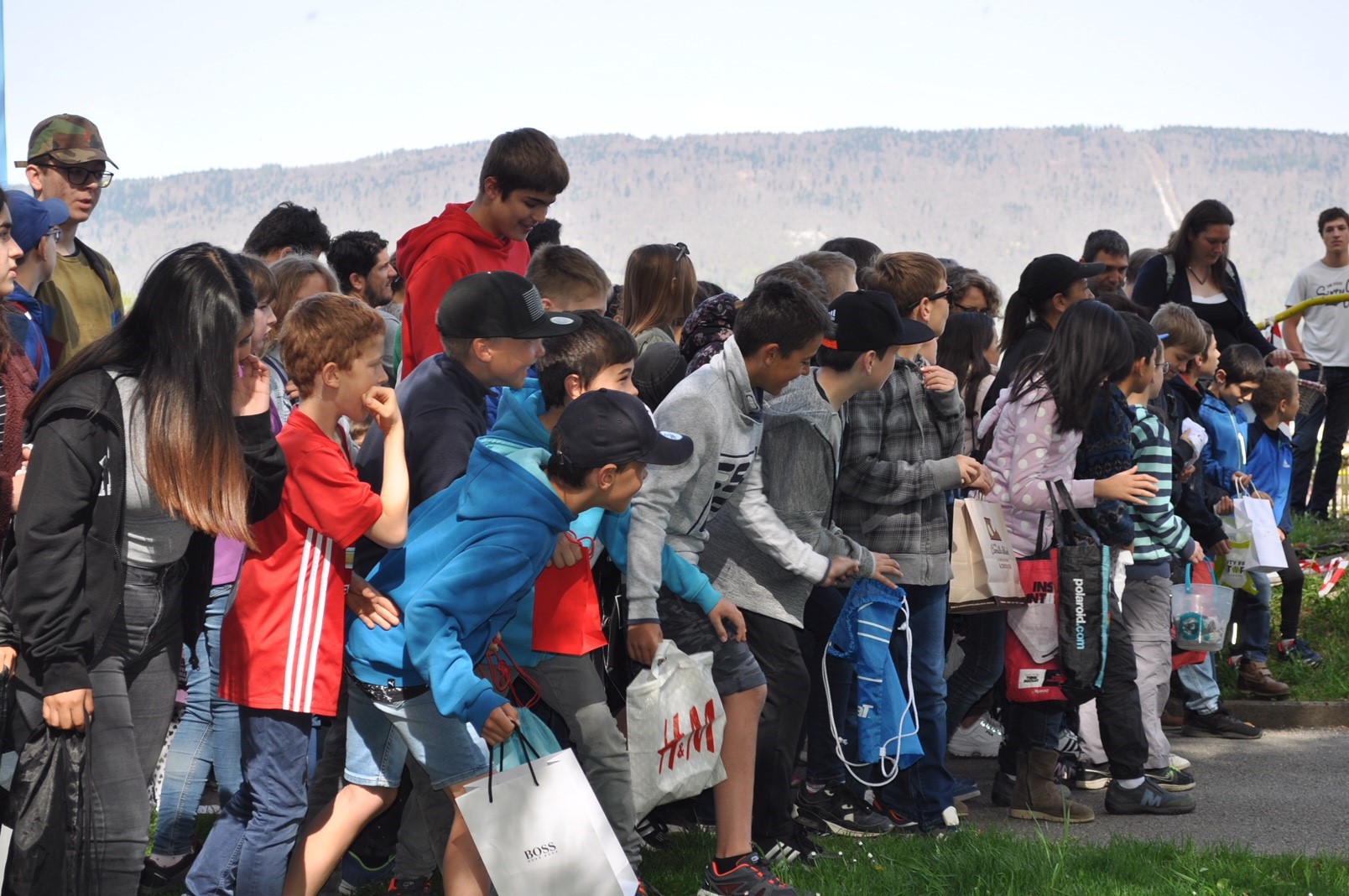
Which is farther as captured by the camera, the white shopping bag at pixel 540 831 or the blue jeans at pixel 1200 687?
the blue jeans at pixel 1200 687

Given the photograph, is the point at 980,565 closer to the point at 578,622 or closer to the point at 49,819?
the point at 578,622

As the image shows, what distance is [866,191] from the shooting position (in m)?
78.3

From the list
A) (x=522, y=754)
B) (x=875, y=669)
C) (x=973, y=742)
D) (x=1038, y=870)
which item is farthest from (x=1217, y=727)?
(x=522, y=754)

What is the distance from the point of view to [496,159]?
5.51 metres

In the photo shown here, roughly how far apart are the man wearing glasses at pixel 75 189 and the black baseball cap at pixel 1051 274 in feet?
14.0

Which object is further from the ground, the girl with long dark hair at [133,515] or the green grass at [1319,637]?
the girl with long dark hair at [133,515]

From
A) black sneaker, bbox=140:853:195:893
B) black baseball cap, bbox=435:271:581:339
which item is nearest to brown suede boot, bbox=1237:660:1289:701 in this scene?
black baseball cap, bbox=435:271:581:339

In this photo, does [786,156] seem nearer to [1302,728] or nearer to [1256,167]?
[1256,167]

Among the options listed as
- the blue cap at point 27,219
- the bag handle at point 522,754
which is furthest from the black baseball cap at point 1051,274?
the blue cap at point 27,219

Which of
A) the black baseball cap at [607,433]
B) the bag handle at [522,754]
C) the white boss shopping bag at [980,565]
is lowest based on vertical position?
the bag handle at [522,754]

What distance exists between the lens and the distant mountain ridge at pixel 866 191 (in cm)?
6531

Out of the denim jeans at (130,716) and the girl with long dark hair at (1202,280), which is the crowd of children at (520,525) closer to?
the denim jeans at (130,716)

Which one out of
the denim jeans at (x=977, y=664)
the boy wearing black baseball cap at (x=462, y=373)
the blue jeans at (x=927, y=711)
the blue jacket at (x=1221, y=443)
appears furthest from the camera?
the blue jacket at (x=1221, y=443)

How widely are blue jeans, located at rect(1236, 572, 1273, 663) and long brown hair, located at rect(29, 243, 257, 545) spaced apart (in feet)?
21.2
